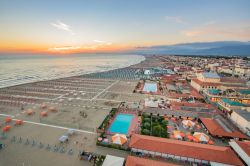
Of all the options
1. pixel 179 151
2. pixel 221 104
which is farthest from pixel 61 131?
pixel 221 104

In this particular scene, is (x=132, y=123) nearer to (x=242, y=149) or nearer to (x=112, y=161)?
(x=112, y=161)

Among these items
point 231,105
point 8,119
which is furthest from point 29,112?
point 231,105

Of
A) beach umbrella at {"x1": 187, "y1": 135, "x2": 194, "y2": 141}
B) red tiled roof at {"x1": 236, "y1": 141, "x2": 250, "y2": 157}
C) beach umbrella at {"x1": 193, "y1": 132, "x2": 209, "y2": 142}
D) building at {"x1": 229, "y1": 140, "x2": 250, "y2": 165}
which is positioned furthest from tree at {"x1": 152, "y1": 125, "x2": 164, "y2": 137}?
red tiled roof at {"x1": 236, "y1": 141, "x2": 250, "y2": 157}

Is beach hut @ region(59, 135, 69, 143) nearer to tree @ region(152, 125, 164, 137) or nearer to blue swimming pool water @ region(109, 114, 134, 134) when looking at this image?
blue swimming pool water @ region(109, 114, 134, 134)

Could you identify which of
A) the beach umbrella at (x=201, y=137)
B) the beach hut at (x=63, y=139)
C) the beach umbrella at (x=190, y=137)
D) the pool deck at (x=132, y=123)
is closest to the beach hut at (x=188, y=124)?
the beach umbrella at (x=190, y=137)

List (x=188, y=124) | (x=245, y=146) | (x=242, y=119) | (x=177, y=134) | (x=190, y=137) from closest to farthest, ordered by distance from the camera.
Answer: (x=245, y=146)
(x=190, y=137)
(x=177, y=134)
(x=242, y=119)
(x=188, y=124)

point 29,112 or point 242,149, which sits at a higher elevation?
point 29,112
